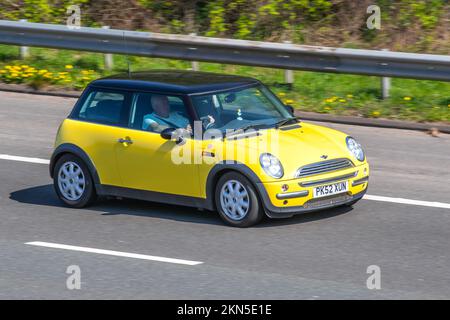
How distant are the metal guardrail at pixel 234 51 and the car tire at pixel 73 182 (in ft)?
18.7

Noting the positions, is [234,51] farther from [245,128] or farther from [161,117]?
[245,128]

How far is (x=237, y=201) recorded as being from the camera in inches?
408

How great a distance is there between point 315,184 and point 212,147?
110 centimetres

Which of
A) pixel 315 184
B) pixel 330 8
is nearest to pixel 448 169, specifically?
pixel 315 184

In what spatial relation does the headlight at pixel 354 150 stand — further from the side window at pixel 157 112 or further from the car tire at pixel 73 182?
the car tire at pixel 73 182

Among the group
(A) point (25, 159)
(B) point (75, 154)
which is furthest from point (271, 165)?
(A) point (25, 159)

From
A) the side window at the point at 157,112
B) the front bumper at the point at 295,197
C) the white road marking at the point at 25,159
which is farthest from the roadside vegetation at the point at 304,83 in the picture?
the side window at the point at 157,112

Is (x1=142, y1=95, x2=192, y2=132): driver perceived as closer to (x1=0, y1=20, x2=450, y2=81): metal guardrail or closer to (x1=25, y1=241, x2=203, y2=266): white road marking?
(x1=25, y1=241, x2=203, y2=266): white road marking

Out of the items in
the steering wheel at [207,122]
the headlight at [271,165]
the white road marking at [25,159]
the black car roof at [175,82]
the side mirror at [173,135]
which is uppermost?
the black car roof at [175,82]

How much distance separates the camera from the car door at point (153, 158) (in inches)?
420

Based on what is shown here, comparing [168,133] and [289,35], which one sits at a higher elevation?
[168,133]

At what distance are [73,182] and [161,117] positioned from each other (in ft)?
4.35

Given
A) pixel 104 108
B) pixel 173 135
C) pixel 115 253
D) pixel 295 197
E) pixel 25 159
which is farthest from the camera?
pixel 25 159

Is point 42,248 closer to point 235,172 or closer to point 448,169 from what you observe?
point 235,172
